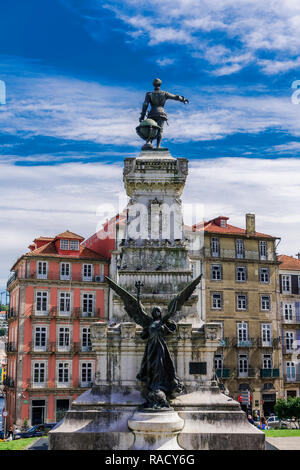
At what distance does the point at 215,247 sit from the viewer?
179 ft

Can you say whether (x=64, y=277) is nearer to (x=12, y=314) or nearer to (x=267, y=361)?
(x=12, y=314)

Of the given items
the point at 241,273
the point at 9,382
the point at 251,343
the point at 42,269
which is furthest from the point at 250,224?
the point at 9,382

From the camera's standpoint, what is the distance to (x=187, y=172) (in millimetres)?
22938

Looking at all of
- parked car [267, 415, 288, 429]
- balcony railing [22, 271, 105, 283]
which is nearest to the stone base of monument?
parked car [267, 415, 288, 429]

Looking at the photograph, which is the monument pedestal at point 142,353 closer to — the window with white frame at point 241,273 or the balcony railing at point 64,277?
the balcony railing at point 64,277

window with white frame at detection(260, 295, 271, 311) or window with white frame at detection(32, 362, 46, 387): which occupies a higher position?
window with white frame at detection(260, 295, 271, 311)

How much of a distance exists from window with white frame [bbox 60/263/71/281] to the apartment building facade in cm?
2184

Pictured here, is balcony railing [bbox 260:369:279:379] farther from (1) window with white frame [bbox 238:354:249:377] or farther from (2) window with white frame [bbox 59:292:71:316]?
(2) window with white frame [bbox 59:292:71:316]

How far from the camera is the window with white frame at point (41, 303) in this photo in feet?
163

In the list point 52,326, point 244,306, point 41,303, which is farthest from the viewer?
point 244,306

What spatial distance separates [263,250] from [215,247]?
18.0ft

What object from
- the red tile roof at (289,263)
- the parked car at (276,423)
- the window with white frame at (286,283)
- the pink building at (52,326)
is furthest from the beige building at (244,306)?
the pink building at (52,326)

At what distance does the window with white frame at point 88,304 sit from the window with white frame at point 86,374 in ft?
15.1

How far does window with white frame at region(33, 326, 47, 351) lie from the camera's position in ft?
160
